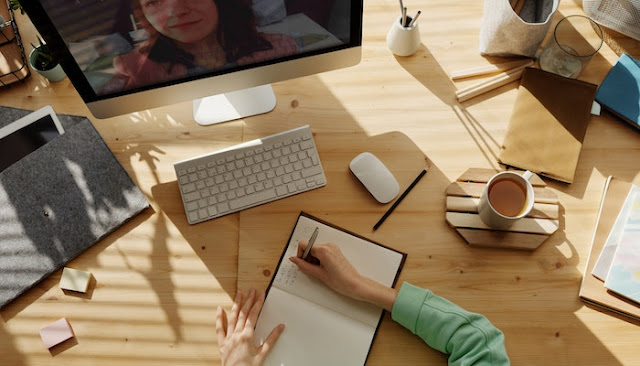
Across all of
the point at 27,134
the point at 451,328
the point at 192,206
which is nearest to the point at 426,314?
the point at 451,328

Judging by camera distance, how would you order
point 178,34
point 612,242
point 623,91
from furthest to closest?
point 623,91
point 612,242
point 178,34

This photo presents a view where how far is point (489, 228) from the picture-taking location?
904 millimetres

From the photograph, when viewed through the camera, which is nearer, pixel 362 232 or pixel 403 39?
pixel 362 232

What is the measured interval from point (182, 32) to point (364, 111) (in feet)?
1.37

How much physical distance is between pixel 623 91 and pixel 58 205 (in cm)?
117

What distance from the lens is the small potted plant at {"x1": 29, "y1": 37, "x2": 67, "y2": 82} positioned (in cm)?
102

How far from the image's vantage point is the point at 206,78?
870mm

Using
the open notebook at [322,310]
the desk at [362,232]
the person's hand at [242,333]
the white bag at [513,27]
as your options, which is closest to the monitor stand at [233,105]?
the desk at [362,232]

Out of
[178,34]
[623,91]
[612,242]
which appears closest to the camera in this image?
[178,34]

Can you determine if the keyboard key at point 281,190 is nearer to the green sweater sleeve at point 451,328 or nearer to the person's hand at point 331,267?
the person's hand at point 331,267

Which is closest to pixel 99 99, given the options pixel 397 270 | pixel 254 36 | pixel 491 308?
pixel 254 36

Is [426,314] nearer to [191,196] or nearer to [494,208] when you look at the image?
[494,208]

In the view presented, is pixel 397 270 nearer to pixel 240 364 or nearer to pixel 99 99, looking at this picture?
pixel 240 364

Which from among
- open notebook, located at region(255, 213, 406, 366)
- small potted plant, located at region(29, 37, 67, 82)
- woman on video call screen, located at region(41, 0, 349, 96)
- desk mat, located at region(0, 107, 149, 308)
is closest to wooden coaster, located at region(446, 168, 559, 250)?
open notebook, located at region(255, 213, 406, 366)
